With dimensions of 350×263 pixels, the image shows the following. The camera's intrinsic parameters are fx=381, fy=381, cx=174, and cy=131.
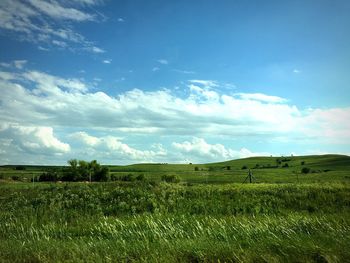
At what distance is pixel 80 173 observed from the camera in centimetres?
7994

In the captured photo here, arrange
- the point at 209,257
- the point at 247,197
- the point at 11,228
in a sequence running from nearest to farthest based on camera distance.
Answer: the point at 209,257, the point at 11,228, the point at 247,197

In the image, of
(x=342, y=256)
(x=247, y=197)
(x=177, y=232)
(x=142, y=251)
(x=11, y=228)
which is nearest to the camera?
(x=342, y=256)

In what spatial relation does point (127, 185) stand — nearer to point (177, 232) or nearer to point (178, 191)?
point (178, 191)

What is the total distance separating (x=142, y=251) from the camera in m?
7.38

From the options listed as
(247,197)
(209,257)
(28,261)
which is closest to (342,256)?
(209,257)

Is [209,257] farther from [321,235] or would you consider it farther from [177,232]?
[321,235]

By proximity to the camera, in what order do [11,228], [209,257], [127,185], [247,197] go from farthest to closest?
[127,185]
[247,197]
[11,228]
[209,257]

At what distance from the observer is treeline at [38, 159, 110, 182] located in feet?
256

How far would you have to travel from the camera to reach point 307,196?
28.9 m

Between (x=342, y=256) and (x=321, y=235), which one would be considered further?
(x=321, y=235)

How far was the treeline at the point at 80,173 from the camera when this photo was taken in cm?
7800

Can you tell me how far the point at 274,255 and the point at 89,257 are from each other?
11.1ft

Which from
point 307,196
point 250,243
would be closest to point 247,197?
point 307,196

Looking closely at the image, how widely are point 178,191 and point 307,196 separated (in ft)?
32.4
